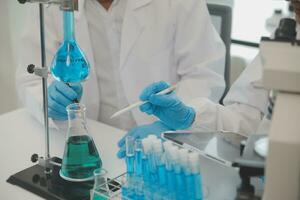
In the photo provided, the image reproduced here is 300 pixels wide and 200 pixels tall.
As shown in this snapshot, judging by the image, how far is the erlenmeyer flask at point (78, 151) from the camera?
1.13 metres

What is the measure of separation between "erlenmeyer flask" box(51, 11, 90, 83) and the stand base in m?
0.28

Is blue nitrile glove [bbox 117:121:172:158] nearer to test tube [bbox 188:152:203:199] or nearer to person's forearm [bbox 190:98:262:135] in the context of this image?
person's forearm [bbox 190:98:262:135]

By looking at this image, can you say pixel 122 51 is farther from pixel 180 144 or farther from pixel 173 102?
pixel 180 144

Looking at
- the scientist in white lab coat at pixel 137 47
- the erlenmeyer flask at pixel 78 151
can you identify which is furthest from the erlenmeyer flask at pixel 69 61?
the scientist in white lab coat at pixel 137 47

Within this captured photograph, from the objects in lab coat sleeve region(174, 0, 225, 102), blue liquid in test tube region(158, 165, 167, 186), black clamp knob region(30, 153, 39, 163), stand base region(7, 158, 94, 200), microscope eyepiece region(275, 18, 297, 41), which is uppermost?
microscope eyepiece region(275, 18, 297, 41)

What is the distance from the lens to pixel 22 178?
3.98 ft

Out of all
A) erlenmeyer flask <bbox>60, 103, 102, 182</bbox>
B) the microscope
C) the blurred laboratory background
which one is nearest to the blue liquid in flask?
erlenmeyer flask <bbox>60, 103, 102, 182</bbox>

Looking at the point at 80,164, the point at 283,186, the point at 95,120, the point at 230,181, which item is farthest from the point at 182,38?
the point at 283,186

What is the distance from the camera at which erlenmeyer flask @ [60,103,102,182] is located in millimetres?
1135

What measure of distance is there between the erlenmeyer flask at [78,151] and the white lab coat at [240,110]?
0.41 metres

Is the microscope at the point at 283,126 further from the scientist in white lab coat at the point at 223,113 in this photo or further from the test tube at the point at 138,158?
the scientist in white lab coat at the point at 223,113

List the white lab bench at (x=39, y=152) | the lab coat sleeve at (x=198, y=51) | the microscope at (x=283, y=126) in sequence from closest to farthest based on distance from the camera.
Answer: the microscope at (x=283, y=126) → the white lab bench at (x=39, y=152) → the lab coat sleeve at (x=198, y=51)

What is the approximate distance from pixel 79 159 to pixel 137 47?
2.29 feet

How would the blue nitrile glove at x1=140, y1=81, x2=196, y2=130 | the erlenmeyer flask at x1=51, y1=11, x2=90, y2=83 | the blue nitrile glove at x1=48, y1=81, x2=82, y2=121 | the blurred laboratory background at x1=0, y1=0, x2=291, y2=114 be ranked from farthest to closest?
1. the blurred laboratory background at x1=0, y1=0, x2=291, y2=114
2. the blue nitrile glove at x1=48, y1=81, x2=82, y2=121
3. the blue nitrile glove at x1=140, y1=81, x2=196, y2=130
4. the erlenmeyer flask at x1=51, y1=11, x2=90, y2=83
